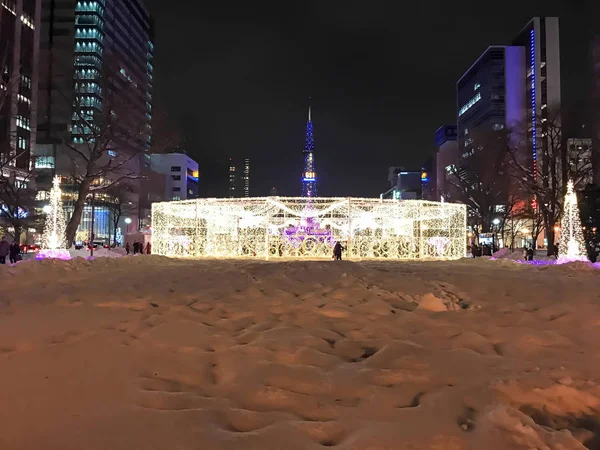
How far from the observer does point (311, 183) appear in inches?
4409

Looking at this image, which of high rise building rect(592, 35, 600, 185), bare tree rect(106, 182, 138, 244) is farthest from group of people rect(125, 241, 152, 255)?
high rise building rect(592, 35, 600, 185)

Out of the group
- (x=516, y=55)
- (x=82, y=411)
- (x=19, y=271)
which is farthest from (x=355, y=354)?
(x=516, y=55)

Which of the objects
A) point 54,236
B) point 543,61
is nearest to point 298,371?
point 54,236

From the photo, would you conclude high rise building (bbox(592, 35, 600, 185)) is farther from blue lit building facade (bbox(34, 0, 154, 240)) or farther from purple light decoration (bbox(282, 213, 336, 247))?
blue lit building facade (bbox(34, 0, 154, 240))

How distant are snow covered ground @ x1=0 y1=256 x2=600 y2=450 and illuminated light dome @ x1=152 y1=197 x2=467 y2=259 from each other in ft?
49.8

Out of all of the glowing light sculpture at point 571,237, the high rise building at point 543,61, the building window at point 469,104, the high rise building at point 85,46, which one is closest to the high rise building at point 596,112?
the glowing light sculpture at point 571,237

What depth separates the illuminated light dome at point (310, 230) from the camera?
23141 millimetres

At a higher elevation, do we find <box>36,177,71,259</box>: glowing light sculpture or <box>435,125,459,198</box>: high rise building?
<box>435,125,459,198</box>: high rise building

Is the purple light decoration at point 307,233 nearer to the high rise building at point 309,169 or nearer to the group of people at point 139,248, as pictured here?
the group of people at point 139,248

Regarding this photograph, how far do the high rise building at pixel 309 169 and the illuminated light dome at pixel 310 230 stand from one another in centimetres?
7776

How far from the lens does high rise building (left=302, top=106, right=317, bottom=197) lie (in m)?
107

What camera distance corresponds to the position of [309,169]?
385 feet

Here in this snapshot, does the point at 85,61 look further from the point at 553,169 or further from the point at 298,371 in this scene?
the point at 298,371

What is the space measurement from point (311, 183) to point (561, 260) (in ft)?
304
